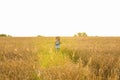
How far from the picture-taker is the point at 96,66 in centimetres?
589

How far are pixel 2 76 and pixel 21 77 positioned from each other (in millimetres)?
296

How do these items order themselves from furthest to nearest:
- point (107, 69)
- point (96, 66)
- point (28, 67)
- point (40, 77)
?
point (96, 66)
point (107, 69)
point (28, 67)
point (40, 77)

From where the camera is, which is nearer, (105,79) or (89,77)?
(89,77)

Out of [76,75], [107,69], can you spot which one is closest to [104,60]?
[107,69]

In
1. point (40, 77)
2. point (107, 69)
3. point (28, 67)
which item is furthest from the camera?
point (107, 69)

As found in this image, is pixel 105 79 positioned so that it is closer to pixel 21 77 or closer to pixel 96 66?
pixel 96 66

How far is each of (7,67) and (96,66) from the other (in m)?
2.05

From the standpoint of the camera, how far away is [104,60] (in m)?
6.17

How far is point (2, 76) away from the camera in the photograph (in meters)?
4.14

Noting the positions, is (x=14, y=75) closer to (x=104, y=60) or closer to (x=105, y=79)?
(x=105, y=79)

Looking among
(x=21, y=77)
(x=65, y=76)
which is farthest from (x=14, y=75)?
(x=65, y=76)

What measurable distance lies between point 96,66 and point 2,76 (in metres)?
2.44

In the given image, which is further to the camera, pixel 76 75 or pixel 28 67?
pixel 28 67

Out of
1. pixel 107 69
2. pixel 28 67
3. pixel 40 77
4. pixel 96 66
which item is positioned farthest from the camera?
pixel 96 66
